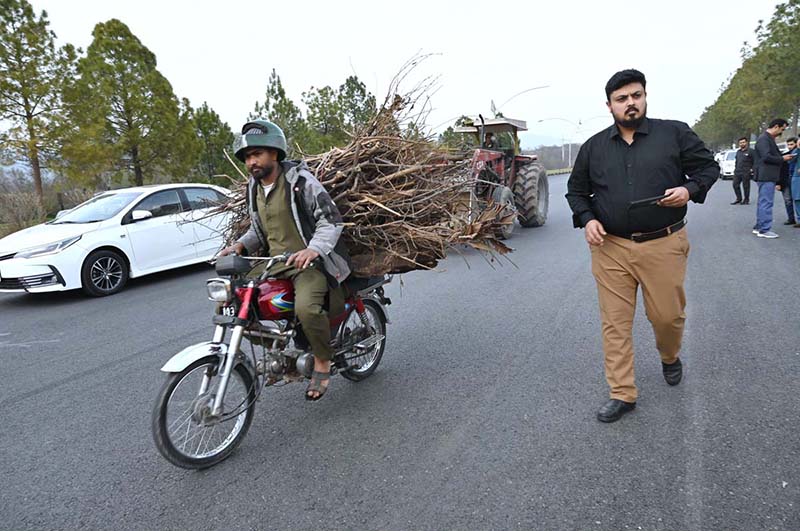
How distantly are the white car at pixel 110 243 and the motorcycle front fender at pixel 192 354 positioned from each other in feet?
12.7

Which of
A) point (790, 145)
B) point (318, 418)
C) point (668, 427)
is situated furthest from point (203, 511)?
point (790, 145)

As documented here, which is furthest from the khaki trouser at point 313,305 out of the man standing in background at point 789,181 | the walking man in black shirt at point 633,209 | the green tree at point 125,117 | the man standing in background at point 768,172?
the green tree at point 125,117

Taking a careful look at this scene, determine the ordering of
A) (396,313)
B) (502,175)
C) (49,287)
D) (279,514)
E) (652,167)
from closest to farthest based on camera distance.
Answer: (279,514) → (652,167) → (396,313) → (49,287) → (502,175)

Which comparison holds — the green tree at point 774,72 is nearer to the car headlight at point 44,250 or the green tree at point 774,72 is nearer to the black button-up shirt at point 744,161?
the black button-up shirt at point 744,161

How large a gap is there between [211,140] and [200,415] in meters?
22.8

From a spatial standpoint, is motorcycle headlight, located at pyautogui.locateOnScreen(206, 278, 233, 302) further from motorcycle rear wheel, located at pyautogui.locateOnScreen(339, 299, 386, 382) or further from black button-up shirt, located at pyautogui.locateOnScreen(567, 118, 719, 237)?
black button-up shirt, located at pyautogui.locateOnScreen(567, 118, 719, 237)

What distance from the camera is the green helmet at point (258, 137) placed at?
3092 millimetres

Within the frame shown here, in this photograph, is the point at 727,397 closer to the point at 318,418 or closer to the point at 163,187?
the point at 318,418

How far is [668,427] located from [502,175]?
878 cm

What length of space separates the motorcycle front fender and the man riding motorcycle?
19.1 inches

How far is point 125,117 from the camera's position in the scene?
62.7 feet

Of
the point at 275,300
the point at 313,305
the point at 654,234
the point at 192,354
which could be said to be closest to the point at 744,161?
the point at 654,234

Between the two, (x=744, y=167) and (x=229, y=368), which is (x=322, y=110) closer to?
(x=744, y=167)

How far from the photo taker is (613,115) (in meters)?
3.20
